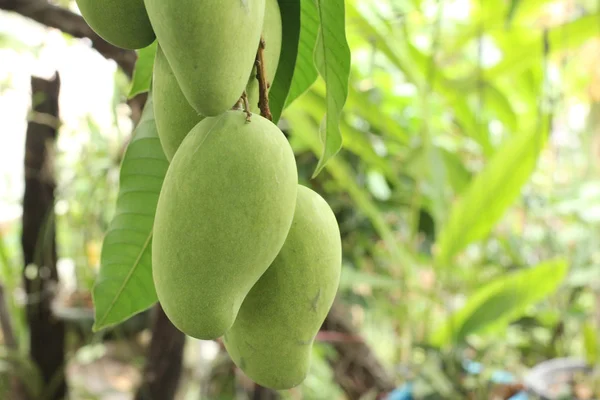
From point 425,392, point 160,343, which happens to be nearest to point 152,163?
point 160,343

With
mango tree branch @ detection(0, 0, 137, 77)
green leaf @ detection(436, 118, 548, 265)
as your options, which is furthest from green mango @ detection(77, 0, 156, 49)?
green leaf @ detection(436, 118, 548, 265)

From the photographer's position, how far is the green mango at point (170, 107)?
0.20m

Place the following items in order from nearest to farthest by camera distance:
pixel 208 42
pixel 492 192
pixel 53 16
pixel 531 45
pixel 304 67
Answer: pixel 208 42, pixel 304 67, pixel 53 16, pixel 492 192, pixel 531 45

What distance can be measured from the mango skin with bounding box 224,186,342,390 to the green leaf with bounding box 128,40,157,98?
0.42ft

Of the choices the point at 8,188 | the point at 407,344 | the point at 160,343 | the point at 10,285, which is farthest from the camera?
the point at 8,188

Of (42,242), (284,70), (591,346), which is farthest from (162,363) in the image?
(591,346)

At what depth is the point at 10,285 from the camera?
970mm

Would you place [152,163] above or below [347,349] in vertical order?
above

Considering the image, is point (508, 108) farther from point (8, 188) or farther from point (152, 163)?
point (8, 188)

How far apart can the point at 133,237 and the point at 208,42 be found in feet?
0.48

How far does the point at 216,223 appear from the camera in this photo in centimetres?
17

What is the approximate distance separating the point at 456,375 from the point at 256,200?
658mm

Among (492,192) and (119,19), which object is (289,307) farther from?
(492,192)

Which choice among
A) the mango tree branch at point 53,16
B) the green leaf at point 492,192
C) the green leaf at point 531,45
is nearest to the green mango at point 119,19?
the mango tree branch at point 53,16
